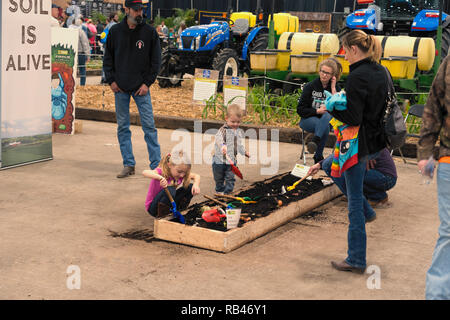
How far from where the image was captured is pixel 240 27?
16359mm

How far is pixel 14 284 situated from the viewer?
4.27m

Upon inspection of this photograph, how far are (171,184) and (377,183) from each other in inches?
87.7

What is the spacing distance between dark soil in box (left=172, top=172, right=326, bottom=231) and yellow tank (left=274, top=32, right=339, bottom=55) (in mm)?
5835

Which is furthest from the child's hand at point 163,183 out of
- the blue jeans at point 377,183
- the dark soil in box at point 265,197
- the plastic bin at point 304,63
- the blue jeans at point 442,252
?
the plastic bin at point 304,63

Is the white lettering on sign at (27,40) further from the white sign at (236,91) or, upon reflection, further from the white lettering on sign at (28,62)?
the white sign at (236,91)

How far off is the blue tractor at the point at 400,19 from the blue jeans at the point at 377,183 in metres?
8.30

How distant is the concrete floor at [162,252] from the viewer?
4289 mm

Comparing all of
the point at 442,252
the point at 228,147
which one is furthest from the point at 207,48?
the point at 442,252

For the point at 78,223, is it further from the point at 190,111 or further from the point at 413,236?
the point at 190,111

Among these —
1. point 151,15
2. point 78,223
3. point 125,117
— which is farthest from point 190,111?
point 151,15

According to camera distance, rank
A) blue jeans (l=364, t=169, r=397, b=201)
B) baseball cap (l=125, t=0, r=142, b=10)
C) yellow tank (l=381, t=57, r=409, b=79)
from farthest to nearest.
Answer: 1. yellow tank (l=381, t=57, r=409, b=79)
2. baseball cap (l=125, t=0, r=142, b=10)
3. blue jeans (l=364, t=169, r=397, b=201)

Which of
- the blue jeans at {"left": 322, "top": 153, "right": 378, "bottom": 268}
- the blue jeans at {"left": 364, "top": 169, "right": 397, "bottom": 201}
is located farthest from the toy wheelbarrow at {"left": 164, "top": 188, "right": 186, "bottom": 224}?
the blue jeans at {"left": 364, "top": 169, "right": 397, "bottom": 201}

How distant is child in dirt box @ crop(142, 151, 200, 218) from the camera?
5461mm

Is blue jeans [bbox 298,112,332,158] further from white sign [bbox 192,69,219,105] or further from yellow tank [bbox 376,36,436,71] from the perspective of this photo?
yellow tank [bbox 376,36,436,71]
